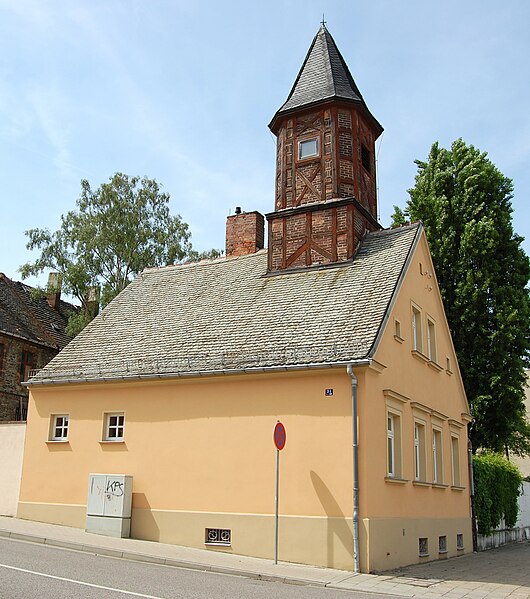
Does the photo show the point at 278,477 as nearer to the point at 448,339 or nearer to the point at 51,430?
the point at 51,430

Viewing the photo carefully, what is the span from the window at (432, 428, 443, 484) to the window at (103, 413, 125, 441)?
8581 mm

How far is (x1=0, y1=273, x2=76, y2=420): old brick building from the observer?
32.5m

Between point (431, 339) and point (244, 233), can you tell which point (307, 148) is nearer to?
point (244, 233)

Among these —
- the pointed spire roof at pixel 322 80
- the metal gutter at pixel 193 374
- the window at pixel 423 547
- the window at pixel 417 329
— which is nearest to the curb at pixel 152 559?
the metal gutter at pixel 193 374

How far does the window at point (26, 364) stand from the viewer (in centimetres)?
3365

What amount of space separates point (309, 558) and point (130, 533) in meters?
4.76

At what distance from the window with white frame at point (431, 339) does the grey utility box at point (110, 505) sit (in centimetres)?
932

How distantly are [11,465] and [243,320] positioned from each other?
25.1 feet

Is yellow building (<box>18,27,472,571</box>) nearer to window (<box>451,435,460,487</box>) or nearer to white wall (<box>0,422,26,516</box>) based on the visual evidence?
window (<box>451,435,460,487</box>)

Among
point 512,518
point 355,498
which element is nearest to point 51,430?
point 355,498

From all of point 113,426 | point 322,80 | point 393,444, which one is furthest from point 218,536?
point 322,80

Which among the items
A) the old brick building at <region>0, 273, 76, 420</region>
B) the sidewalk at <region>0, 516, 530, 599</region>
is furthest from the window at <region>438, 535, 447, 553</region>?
the old brick building at <region>0, 273, 76, 420</region>

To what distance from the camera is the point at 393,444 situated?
15.6m

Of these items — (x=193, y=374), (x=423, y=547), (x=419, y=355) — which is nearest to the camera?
(x=193, y=374)
